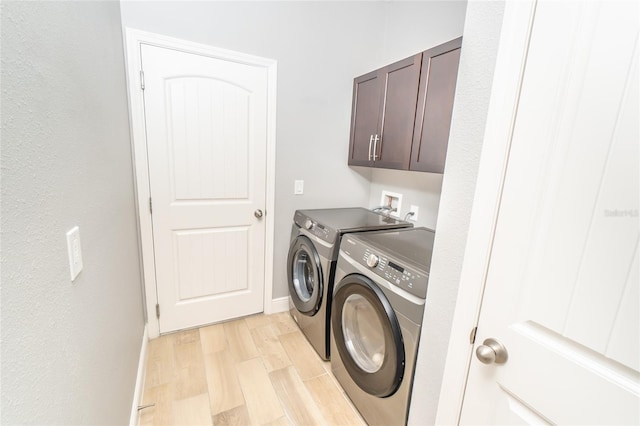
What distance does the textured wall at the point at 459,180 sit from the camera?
2.40 ft

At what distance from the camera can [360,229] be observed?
1.74m

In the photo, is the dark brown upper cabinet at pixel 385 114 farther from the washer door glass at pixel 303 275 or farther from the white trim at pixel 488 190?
the white trim at pixel 488 190

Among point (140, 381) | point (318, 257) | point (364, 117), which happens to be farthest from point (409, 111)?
point (140, 381)

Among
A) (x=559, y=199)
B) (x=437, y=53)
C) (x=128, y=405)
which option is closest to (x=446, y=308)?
(x=559, y=199)

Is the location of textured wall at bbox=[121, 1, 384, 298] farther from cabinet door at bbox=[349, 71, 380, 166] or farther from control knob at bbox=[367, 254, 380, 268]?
control knob at bbox=[367, 254, 380, 268]

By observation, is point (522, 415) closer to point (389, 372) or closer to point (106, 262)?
point (389, 372)

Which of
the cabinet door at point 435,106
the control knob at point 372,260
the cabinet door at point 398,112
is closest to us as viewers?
the control knob at point 372,260

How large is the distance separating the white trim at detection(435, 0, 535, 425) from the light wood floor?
0.92m

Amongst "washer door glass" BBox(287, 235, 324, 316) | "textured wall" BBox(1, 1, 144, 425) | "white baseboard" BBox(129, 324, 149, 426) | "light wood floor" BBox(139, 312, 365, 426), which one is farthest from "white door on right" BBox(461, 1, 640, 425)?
"white baseboard" BBox(129, 324, 149, 426)

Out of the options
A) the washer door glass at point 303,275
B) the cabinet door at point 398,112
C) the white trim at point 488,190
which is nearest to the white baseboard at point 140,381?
the washer door glass at point 303,275

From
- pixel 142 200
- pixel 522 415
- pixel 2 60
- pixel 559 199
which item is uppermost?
pixel 2 60

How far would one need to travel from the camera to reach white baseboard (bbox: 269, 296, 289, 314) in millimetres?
2412

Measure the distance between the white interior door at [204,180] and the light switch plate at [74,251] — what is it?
127 centimetres

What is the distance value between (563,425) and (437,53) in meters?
1.59
